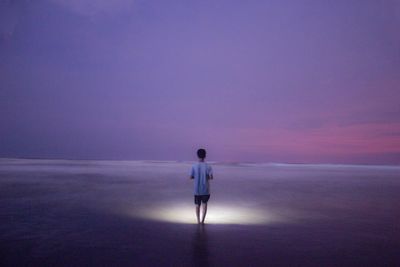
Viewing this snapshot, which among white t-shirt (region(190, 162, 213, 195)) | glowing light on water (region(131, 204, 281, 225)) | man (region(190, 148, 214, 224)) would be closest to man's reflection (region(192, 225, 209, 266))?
man (region(190, 148, 214, 224))

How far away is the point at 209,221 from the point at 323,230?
302cm

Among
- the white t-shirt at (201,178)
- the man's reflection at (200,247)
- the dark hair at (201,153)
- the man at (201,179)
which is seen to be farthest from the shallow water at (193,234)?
the dark hair at (201,153)

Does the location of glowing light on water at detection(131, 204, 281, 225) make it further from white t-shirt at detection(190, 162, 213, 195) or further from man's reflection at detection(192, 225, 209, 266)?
man's reflection at detection(192, 225, 209, 266)

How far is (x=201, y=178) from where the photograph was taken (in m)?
9.15

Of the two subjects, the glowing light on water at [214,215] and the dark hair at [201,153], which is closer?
the dark hair at [201,153]

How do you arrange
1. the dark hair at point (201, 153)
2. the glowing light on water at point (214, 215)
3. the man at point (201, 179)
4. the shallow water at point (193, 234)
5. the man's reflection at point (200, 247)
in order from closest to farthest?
the man's reflection at point (200, 247), the shallow water at point (193, 234), the man at point (201, 179), the dark hair at point (201, 153), the glowing light on water at point (214, 215)

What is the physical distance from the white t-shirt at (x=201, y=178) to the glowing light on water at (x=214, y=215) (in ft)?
3.79

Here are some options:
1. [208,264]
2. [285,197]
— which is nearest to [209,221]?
[208,264]

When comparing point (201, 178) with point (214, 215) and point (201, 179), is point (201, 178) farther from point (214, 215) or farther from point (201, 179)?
point (214, 215)

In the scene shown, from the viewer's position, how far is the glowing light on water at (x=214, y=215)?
10062 mm

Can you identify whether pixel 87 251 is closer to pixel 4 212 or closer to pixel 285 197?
pixel 4 212

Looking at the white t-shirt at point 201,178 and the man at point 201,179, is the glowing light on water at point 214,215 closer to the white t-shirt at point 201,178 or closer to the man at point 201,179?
the man at point 201,179

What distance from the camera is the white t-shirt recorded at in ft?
29.9

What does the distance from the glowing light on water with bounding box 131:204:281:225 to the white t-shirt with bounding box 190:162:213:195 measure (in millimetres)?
1154
